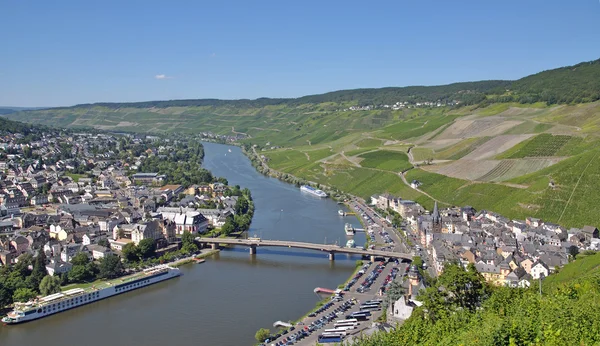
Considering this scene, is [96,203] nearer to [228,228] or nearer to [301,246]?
[228,228]

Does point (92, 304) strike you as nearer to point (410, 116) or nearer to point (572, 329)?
point (572, 329)

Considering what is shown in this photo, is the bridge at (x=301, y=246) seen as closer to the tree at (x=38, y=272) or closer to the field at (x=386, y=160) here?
the tree at (x=38, y=272)

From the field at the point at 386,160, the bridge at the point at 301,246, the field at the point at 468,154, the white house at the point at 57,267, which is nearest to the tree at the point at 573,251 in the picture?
the field at the point at 468,154

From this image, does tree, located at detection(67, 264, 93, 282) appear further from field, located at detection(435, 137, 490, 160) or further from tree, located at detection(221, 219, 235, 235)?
field, located at detection(435, 137, 490, 160)

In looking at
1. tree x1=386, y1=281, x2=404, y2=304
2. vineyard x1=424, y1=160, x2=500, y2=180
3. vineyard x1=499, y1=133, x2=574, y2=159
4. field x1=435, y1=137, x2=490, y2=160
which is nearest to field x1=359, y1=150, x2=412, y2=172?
field x1=435, y1=137, x2=490, y2=160

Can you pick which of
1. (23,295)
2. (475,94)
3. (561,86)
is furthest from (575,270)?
(475,94)

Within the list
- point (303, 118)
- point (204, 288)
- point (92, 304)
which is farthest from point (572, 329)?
point (303, 118)
